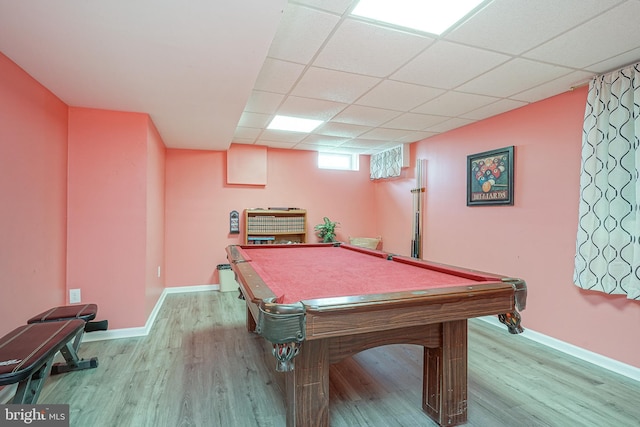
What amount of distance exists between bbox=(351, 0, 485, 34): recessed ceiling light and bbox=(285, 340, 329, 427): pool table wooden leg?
5.60ft

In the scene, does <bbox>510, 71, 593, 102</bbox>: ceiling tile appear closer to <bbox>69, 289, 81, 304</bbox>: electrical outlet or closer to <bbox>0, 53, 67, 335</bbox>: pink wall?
<bbox>0, 53, 67, 335</bbox>: pink wall

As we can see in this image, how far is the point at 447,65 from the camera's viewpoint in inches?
84.5

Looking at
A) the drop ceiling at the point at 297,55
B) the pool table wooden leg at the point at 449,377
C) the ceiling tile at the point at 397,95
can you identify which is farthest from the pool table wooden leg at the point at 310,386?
the ceiling tile at the point at 397,95

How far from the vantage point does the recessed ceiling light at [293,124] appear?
11.4 feet

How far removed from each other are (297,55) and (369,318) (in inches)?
68.3

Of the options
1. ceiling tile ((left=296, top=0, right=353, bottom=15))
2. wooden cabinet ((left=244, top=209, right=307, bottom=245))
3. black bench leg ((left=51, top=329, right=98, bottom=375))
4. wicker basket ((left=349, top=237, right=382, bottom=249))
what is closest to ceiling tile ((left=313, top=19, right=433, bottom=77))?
ceiling tile ((left=296, top=0, right=353, bottom=15))

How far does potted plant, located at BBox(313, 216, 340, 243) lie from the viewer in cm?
501

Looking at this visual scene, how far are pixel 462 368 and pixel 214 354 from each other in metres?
1.86

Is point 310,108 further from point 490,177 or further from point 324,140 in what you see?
point 490,177

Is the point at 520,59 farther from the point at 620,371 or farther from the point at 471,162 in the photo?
the point at 620,371

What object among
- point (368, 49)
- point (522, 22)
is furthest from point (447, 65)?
point (368, 49)

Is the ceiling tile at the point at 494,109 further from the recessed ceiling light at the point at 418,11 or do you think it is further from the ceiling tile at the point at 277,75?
the ceiling tile at the point at 277,75

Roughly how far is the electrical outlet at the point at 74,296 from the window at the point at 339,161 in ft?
12.5

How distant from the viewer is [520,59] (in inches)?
80.8
